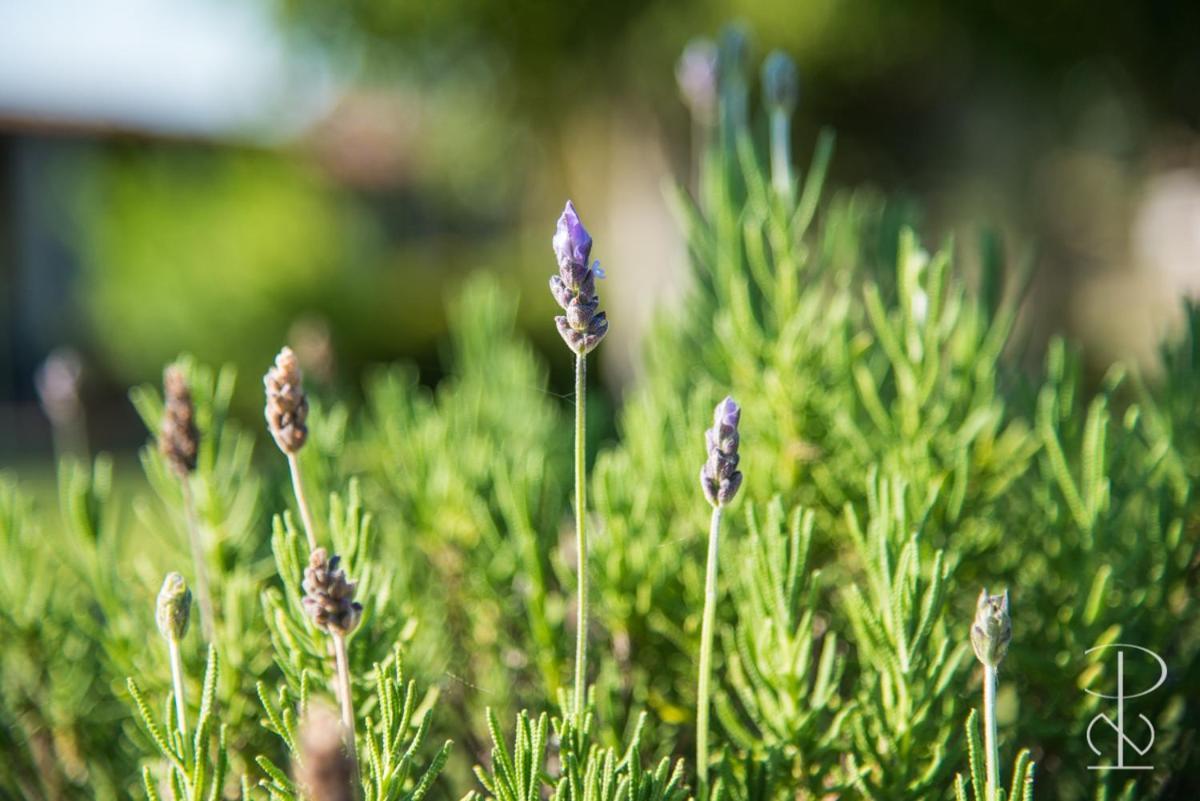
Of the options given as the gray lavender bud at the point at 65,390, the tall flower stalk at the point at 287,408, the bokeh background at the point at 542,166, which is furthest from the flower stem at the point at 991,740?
the bokeh background at the point at 542,166

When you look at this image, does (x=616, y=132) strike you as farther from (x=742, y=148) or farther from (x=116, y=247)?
(x=742, y=148)

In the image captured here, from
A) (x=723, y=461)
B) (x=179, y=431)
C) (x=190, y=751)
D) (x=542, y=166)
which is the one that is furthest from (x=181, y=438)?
(x=542, y=166)

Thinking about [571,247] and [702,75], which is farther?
[702,75]

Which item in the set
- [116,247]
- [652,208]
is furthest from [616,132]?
[116,247]

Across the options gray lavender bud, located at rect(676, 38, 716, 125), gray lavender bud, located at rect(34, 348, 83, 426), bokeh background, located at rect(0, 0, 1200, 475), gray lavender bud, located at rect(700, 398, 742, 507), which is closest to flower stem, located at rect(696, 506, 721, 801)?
gray lavender bud, located at rect(700, 398, 742, 507)

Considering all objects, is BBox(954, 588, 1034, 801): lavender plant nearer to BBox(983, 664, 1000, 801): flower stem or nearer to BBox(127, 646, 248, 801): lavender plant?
BBox(983, 664, 1000, 801): flower stem

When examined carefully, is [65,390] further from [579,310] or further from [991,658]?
[991,658]

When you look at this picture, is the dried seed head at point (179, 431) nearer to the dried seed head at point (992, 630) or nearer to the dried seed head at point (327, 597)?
the dried seed head at point (327, 597)
